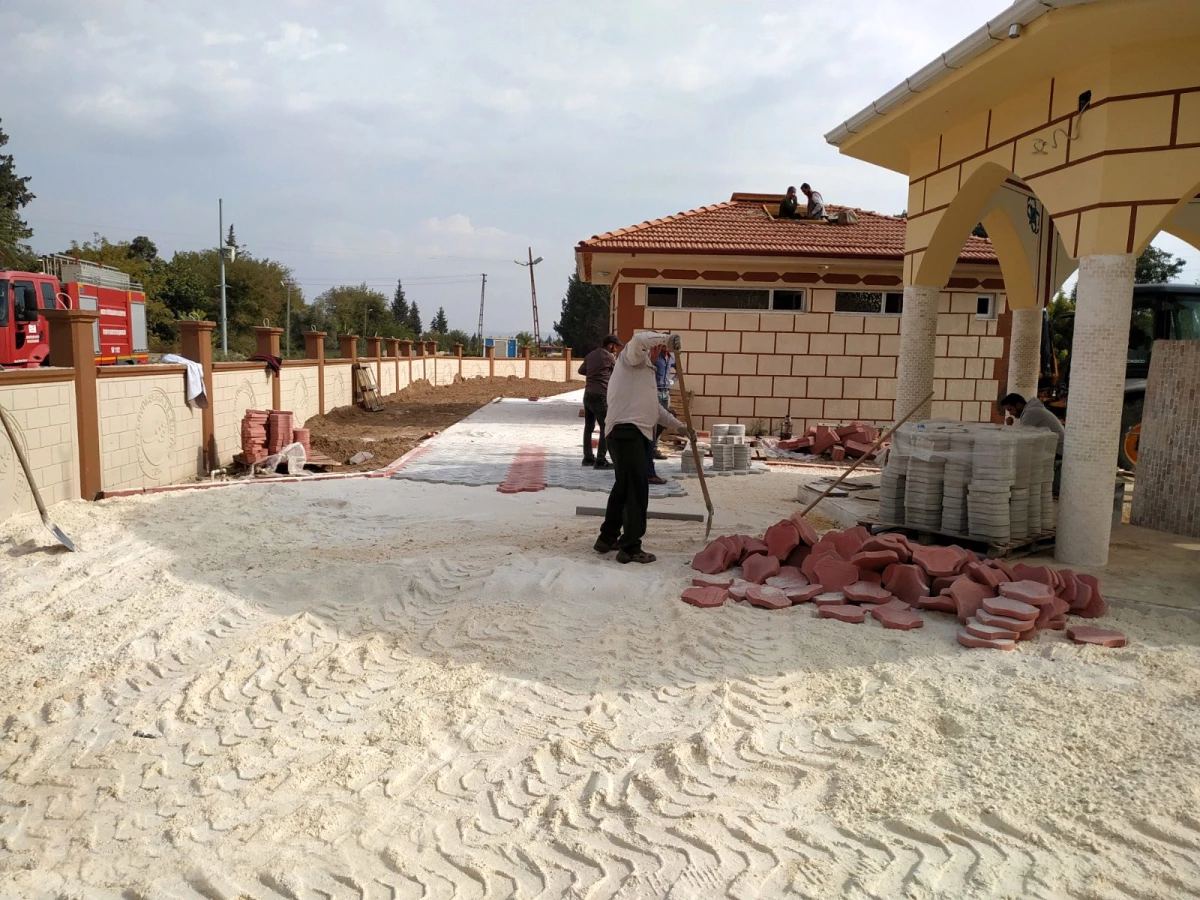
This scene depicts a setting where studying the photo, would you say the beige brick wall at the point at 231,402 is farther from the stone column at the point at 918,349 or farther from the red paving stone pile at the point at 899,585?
the stone column at the point at 918,349

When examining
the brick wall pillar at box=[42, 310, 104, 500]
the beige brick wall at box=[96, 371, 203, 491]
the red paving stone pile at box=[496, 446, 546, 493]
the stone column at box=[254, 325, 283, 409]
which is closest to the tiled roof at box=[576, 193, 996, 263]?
the red paving stone pile at box=[496, 446, 546, 493]

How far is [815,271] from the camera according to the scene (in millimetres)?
14312

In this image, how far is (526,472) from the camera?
988cm

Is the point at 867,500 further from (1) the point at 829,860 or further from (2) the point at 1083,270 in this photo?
(1) the point at 829,860

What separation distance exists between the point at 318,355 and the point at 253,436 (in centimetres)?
536

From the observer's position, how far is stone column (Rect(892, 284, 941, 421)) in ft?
27.2

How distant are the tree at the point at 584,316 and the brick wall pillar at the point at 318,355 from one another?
40.1m

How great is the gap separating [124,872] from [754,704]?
2478 millimetres

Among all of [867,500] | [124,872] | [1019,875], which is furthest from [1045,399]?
[124,872]

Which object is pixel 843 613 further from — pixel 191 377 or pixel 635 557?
pixel 191 377

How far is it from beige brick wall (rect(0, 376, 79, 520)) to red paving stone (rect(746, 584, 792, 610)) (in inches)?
223

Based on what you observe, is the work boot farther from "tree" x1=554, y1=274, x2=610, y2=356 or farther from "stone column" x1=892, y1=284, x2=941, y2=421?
"tree" x1=554, y1=274, x2=610, y2=356

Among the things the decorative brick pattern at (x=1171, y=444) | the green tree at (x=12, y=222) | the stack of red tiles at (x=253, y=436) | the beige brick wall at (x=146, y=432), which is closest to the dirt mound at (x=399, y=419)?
the stack of red tiles at (x=253, y=436)

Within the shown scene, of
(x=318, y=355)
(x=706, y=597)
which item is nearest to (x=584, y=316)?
(x=318, y=355)
